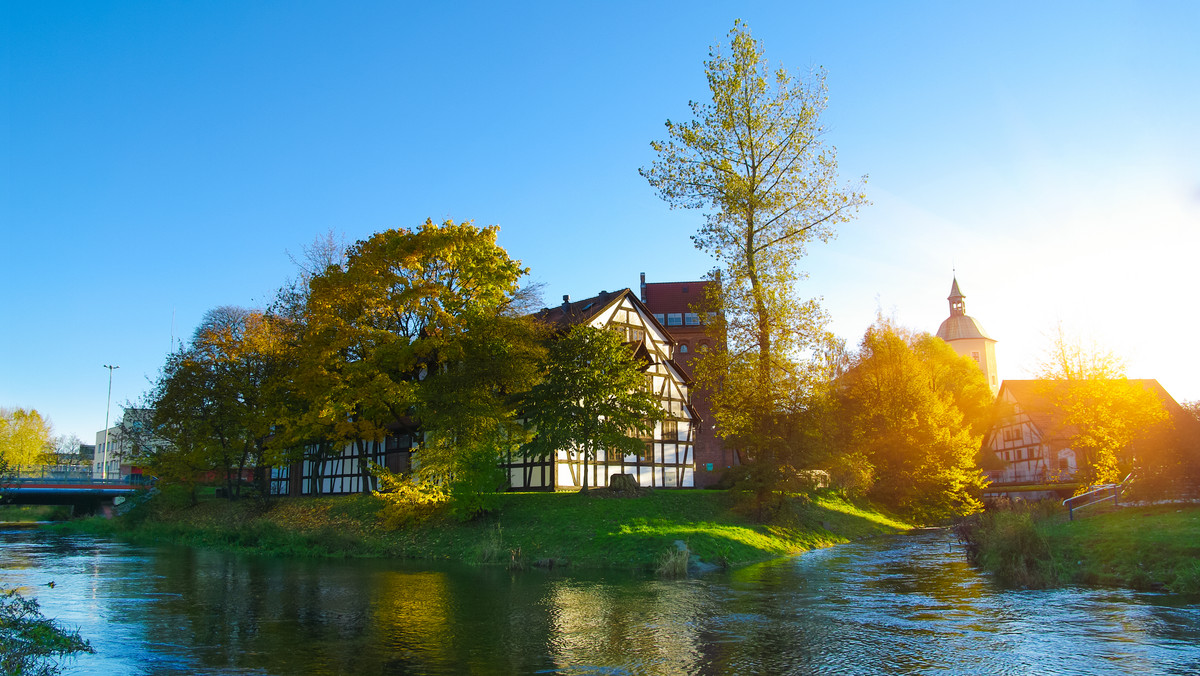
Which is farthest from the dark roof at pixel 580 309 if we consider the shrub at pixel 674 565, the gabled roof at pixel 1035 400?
the gabled roof at pixel 1035 400

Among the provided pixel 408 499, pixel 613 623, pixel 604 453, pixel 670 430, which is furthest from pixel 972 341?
pixel 613 623

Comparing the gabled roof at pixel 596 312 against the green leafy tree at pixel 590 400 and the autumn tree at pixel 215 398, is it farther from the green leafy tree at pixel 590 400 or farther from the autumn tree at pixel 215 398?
the autumn tree at pixel 215 398

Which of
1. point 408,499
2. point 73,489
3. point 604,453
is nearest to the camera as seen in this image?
point 408,499

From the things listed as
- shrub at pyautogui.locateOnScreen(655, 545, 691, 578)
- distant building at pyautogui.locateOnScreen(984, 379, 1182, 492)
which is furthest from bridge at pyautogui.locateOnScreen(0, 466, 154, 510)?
distant building at pyautogui.locateOnScreen(984, 379, 1182, 492)

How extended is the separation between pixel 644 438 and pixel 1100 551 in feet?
76.8

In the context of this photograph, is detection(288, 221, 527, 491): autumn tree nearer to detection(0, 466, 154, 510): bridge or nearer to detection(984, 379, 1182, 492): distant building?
detection(0, 466, 154, 510): bridge

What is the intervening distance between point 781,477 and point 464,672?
71.0ft

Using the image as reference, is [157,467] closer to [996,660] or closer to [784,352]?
[784,352]

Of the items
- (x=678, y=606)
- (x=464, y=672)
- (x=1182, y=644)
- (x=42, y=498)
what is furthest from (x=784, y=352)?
(x=42, y=498)

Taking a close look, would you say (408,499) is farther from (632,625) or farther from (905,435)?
(905,435)

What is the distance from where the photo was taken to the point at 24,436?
88.3 metres

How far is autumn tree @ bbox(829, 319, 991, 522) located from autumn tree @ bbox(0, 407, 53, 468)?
82.8 metres

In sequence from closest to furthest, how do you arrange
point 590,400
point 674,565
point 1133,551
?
point 1133,551 < point 674,565 < point 590,400

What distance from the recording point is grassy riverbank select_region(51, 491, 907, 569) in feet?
83.0
